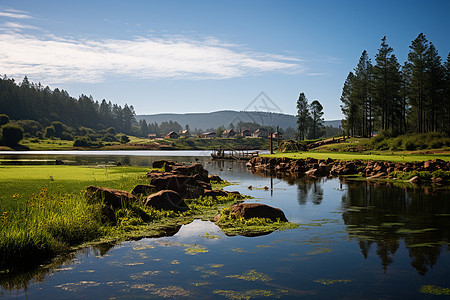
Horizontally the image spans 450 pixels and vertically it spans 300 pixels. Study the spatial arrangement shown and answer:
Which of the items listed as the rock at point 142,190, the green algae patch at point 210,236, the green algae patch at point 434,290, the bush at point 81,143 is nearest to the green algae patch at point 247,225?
the green algae patch at point 210,236

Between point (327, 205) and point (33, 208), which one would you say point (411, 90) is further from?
point (33, 208)

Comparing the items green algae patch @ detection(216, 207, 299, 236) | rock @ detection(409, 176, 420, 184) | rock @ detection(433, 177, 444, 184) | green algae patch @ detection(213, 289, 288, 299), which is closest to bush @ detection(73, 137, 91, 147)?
rock @ detection(409, 176, 420, 184)

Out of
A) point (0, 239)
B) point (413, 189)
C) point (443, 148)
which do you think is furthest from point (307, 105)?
point (0, 239)

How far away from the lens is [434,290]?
8672 mm

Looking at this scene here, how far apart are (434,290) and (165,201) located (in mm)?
12726

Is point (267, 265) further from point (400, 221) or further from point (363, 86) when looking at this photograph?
point (363, 86)

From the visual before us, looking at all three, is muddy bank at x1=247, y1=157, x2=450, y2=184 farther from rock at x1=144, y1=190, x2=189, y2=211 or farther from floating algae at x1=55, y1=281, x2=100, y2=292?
floating algae at x1=55, y1=281, x2=100, y2=292

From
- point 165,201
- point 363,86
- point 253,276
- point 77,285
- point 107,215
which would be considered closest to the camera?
point 77,285

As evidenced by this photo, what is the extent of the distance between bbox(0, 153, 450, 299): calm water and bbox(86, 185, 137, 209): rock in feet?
10.9

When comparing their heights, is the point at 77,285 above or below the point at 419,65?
below

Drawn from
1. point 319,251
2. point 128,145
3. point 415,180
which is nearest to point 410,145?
point 415,180

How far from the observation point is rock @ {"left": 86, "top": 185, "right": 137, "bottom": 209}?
51.4ft

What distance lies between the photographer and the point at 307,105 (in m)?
129

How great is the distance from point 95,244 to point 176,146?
177454 millimetres
